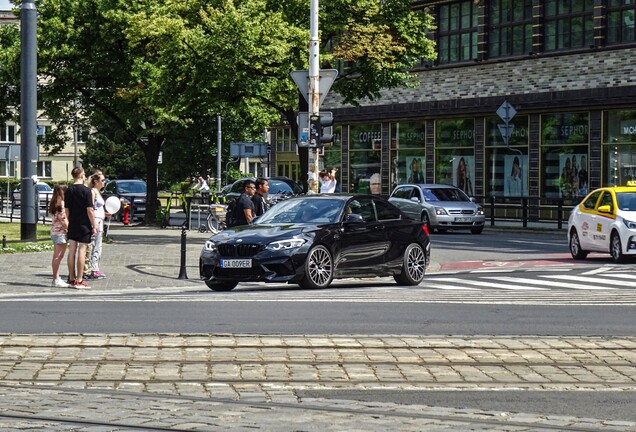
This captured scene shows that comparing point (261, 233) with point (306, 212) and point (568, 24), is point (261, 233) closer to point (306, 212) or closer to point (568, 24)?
point (306, 212)

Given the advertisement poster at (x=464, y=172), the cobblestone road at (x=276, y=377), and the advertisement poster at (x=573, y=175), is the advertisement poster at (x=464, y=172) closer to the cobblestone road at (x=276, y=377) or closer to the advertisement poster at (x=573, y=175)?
the advertisement poster at (x=573, y=175)

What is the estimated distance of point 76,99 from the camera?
46250mm

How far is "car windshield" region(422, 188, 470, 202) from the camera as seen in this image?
140ft

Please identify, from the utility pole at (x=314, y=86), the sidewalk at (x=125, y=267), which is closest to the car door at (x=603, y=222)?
the utility pole at (x=314, y=86)

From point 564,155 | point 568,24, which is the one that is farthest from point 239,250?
point 568,24

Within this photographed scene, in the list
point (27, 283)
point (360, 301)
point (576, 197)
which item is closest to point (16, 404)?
point (360, 301)

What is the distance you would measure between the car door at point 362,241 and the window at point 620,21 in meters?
26.4

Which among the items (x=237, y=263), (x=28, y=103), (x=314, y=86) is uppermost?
(x=314, y=86)

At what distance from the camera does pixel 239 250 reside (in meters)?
19.5

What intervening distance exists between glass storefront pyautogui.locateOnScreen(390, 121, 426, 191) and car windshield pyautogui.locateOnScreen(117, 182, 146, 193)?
1036 cm

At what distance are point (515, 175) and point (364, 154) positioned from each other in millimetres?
11087

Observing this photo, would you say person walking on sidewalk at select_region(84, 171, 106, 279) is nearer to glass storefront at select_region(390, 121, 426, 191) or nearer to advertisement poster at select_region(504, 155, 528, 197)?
advertisement poster at select_region(504, 155, 528, 197)

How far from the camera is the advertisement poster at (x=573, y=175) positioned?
46.5 metres

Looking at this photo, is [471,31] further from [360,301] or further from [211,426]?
[211,426]
